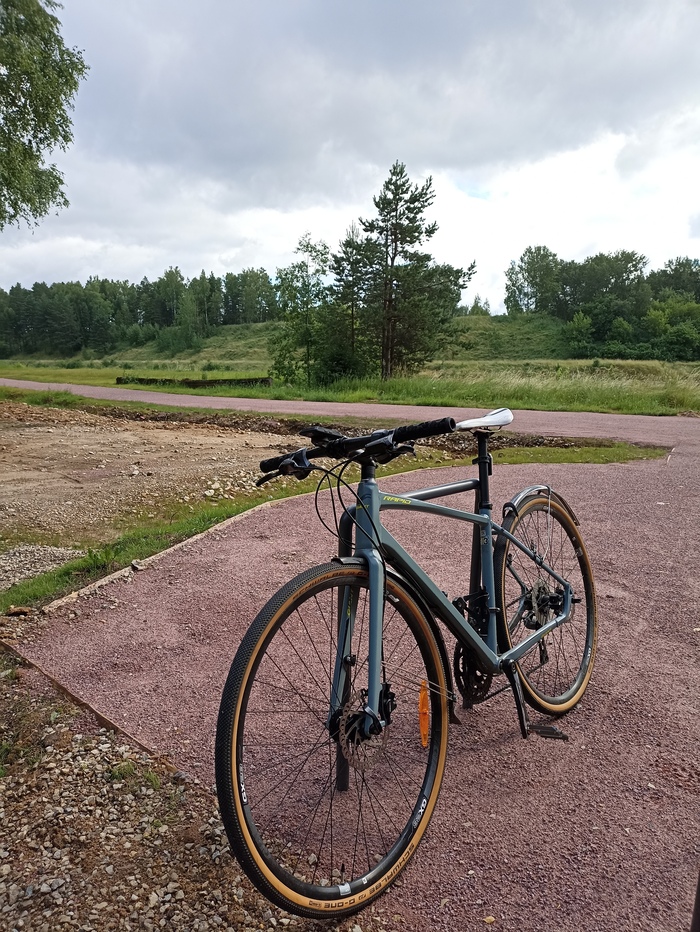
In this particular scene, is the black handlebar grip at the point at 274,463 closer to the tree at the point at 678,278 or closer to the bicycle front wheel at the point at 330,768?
the bicycle front wheel at the point at 330,768

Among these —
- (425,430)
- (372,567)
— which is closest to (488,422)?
(425,430)

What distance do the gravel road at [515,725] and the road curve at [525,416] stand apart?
7106mm

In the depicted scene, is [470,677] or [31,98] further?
[31,98]

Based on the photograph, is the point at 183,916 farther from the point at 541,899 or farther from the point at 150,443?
the point at 150,443

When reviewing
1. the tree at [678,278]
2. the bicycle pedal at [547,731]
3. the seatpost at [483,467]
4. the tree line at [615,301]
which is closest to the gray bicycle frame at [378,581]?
the seatpost at [483,467]

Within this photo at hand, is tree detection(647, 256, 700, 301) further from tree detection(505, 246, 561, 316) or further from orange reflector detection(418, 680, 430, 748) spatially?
orange reflector detection(418, 680, 430, 748)

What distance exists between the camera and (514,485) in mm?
7980

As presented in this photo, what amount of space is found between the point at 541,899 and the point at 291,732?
1.22 m

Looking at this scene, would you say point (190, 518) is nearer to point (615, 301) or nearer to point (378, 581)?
point (378, 581)

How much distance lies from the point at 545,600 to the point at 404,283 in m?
26.6

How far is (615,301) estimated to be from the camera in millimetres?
80750

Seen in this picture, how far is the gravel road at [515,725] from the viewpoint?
6.80 feet

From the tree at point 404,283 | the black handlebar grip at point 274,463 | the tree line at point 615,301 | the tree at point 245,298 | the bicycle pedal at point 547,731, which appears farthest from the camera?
the tree at point 245,298

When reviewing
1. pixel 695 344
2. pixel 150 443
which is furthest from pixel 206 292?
pixel 150 443
